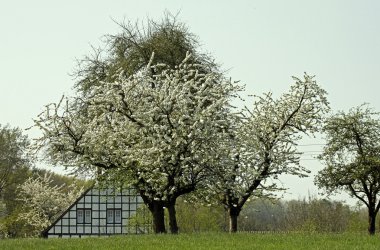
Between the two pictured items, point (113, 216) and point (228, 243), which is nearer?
point (228, 243)

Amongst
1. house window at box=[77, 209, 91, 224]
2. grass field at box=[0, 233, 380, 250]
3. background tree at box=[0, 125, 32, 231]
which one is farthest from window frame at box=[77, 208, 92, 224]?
grass field at box=[0, 233, 380, 250]

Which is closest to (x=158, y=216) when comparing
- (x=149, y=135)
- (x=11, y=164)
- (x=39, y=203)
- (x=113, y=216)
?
(x=149, y=135)

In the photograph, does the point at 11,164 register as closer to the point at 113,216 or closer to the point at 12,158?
the point at 12,158

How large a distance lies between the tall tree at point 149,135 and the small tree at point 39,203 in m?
30.8

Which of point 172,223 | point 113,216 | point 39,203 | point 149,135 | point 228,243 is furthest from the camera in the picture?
point 39,203

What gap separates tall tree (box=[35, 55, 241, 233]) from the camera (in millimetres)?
27422

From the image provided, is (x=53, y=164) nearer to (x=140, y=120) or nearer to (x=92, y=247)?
(x=140, y=120)

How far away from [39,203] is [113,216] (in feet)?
26.9

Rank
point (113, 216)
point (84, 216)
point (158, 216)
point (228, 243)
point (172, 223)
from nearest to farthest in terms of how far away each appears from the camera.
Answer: point (228, 243) < point (172, 223) < point (158, 216) < point (84, 216) < point (113, 216)

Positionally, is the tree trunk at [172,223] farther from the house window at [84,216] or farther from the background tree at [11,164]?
the background tree at [11,164]

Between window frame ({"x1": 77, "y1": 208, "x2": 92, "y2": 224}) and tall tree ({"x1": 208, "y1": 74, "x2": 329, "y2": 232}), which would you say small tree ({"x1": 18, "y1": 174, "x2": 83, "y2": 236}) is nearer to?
window frame ({"x1": 77, "y1": 208, "x2": 92, "y2": 224})

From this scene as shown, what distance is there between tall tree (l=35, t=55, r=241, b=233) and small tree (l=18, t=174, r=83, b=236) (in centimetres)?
3076

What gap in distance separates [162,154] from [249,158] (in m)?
5.03

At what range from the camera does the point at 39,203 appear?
60.4 meters
